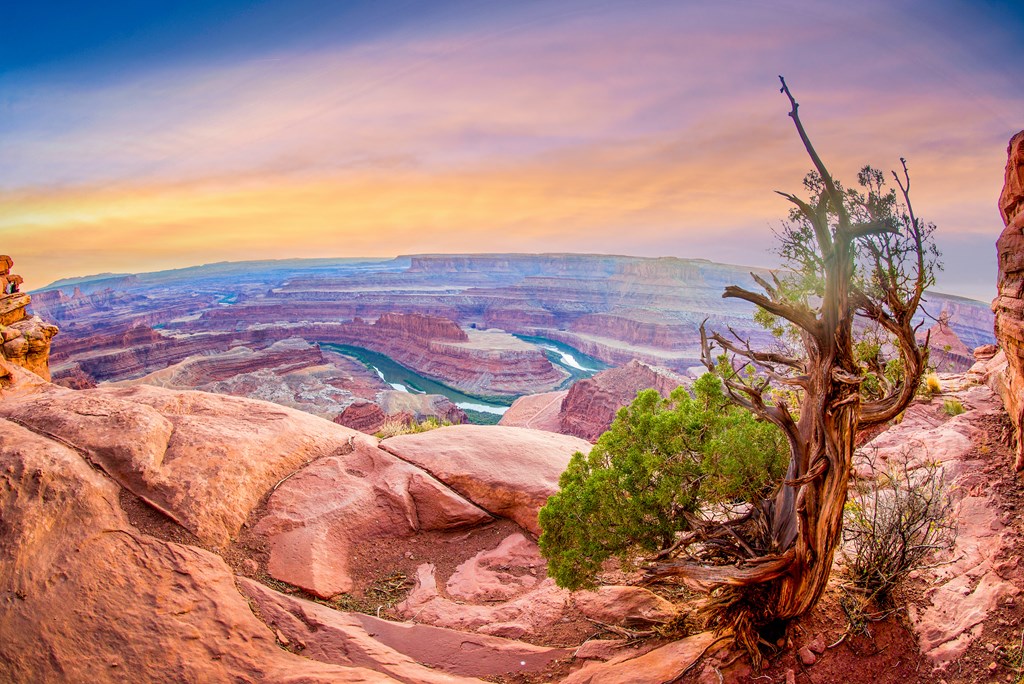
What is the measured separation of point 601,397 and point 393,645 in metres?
40.6

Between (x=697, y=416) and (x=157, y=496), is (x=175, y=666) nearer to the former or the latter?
(x=157, y=496)

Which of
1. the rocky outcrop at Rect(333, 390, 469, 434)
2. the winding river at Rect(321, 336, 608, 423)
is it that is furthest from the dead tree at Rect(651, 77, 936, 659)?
the winding river at Rect(321, 336, 608, 423)

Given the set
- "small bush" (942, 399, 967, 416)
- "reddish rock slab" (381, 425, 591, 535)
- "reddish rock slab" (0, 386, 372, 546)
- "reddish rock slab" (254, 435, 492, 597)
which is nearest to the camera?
"reddish rock slab" (0, 386, 372, 546)

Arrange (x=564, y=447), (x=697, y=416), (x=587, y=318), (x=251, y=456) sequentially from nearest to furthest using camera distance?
(x=697, y=416), (x=251, y=456), (x=564, y=447), (x=587, y=318)

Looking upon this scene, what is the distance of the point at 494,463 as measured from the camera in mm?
11867

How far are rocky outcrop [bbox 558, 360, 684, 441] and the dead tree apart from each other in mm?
37071

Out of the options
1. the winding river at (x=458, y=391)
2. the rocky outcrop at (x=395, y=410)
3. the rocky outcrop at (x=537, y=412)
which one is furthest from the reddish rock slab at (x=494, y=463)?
the winding river at (x=458, y=391)

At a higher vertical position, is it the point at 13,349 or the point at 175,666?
the point at 13,349

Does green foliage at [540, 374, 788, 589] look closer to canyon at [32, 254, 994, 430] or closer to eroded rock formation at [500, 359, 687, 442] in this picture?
canyon at [32, 254, 994, 430]

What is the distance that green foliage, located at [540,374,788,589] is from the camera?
6.29 m

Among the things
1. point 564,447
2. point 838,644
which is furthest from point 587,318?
point 838,644

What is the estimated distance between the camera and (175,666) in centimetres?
608

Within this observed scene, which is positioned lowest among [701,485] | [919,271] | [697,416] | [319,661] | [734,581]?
[319,661]

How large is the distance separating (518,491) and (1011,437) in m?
9.04
